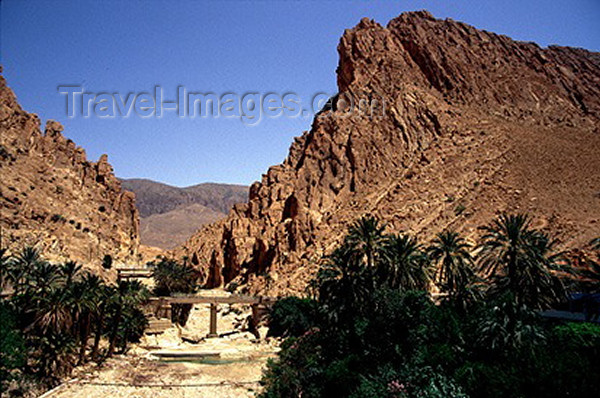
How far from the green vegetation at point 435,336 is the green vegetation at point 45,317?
41.6 feet

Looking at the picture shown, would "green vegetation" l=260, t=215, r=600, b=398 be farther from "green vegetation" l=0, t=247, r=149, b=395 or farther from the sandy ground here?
"green vegetation" l=0, t=247, r=149, b=395

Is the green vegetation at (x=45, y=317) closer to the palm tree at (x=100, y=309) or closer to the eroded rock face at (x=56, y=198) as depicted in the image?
the palm tree at (x=100, y=309)

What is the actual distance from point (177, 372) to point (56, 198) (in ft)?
75.8

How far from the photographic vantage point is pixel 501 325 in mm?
25875

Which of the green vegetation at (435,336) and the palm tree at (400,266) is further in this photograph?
the palm tree at (400,266)

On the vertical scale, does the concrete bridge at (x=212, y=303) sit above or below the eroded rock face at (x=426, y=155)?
below

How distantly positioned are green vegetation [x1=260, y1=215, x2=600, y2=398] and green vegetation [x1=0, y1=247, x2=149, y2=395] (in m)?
12.7

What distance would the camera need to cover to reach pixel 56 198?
46719mm

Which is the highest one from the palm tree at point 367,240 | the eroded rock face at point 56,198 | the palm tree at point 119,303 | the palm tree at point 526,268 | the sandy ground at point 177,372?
the eroded rock face at point 56,198

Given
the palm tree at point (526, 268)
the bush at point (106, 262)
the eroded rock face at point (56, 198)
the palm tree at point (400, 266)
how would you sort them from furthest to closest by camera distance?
1. the bush at point (106, 262)
2. the palm tree at point (400, 266)
3. the palm tree at point (526, 268)
4. the eroded rock face at point (56, 198)

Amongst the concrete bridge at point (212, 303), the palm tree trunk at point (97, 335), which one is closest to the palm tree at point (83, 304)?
the palm tree trunk at point (97, 335)

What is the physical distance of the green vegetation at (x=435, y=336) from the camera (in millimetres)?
20984

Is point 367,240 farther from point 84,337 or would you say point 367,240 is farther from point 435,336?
point 84,337

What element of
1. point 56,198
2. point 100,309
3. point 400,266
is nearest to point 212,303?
point 100,309
